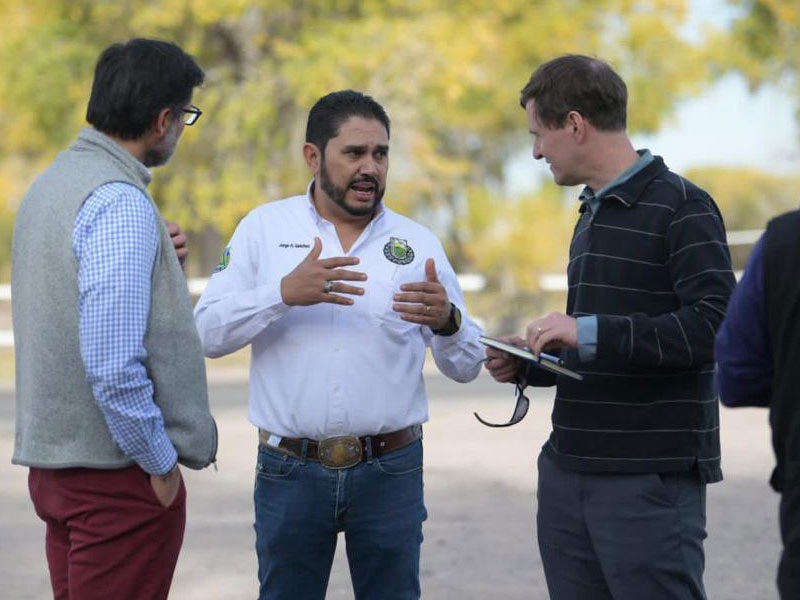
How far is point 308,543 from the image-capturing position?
15.2 feet

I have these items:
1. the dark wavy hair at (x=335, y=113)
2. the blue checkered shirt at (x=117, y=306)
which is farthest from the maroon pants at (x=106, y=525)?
the dark wavy hair at (x=335, y=113)

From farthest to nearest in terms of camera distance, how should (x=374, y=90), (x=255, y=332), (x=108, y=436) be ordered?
(x=374, y=90), (x=255, y=332), (x=108, y=436)

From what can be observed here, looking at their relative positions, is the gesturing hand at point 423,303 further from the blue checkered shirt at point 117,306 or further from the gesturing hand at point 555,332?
the blue checkered shirt at point 117,306

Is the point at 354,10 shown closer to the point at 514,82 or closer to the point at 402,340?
the point at 514,82

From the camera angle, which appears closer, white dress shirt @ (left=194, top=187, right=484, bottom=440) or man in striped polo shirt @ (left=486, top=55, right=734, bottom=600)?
man in striped polo shirt @ (left=486, top=55, right=734, bottom=600)

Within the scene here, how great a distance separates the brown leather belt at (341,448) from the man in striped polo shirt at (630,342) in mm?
695

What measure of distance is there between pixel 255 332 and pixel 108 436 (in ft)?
3.19

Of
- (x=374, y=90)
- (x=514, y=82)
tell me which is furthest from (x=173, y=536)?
(x=514, y=82)

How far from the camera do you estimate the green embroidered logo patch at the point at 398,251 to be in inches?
187

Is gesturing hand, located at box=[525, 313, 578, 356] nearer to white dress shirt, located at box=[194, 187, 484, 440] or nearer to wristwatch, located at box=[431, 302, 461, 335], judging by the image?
wristwatch, located at box=[431, 302, 461, 335]

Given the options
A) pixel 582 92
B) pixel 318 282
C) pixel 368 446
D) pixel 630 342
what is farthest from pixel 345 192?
pixel 630 342

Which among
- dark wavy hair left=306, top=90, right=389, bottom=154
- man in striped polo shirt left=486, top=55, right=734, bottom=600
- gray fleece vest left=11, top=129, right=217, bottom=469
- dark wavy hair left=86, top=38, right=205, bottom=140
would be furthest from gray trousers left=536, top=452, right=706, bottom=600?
dark wavy hair left=86, top=38, right=205, bottom=140

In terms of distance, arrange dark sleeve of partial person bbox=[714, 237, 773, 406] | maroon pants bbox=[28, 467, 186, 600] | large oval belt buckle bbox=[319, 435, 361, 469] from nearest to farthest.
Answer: dark sleeve of partial person bbox=[714, 237, 773, 406] → maroon pants bbox=[28, 467, 186, 600] → large oval belt buckle bbox=[319, 435, 361, 469]

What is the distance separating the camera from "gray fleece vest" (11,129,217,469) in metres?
3.65
